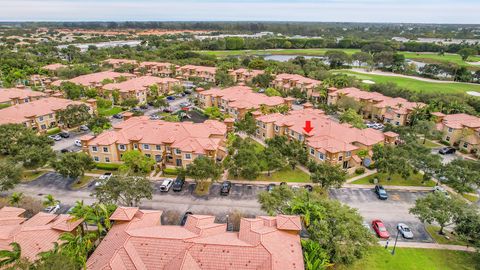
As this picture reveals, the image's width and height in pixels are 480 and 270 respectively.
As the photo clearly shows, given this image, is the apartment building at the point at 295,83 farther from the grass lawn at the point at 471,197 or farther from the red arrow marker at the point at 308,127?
the grass lawn at the point at 471,197

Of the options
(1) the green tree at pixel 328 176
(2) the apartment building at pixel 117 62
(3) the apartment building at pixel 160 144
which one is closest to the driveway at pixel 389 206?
(1) the green tree at pixel 328 176

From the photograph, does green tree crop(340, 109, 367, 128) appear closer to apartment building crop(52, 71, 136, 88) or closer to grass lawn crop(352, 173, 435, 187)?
grass lawn crop(352, 173, 435, 187)

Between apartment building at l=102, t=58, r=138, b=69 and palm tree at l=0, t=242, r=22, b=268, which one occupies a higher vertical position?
apartment building at l=102, t=58, r=138, b=69

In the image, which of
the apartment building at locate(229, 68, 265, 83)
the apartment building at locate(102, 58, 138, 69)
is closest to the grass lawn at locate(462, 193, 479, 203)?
the apartment building at locate(229, 68, 265, 83)

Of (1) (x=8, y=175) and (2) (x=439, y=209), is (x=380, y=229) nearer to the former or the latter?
(2) (x=439, y=209)

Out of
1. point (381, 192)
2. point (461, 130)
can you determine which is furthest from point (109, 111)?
point (461, 130)

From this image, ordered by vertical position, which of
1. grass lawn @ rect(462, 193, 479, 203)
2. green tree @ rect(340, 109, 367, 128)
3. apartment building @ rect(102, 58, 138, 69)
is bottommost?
grass lawn @ rect(462, 193, 479, 203)

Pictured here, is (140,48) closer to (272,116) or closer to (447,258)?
(272,116)
